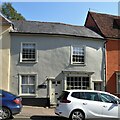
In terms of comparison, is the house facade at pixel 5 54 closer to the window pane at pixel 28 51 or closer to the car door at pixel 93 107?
the window pane at pixel 28 51

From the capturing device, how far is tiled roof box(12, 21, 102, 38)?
24.9m

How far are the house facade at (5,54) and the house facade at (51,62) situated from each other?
377mm

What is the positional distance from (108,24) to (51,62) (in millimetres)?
8510

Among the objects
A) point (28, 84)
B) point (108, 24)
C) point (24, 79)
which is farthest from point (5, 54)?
point (108, 24)

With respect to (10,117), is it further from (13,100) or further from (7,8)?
(7,8)

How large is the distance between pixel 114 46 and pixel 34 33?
7.85 metres

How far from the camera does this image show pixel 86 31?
27250mm

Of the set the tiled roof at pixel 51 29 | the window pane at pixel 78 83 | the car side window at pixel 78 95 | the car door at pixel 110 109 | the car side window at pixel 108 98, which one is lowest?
the car door at pixel 110 109

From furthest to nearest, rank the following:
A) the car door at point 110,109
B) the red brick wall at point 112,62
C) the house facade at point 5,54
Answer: the red brick wall at point 112,62 < the house facade at point 5,54 < the car door at point 110,109

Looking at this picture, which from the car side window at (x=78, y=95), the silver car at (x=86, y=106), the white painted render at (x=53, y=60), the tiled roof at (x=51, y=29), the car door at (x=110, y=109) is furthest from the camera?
the tiled roof at (x=51, y=29)

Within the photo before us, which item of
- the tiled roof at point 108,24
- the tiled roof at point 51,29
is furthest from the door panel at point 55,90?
the tiled roof at point 108,24

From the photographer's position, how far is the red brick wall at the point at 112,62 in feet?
85.8

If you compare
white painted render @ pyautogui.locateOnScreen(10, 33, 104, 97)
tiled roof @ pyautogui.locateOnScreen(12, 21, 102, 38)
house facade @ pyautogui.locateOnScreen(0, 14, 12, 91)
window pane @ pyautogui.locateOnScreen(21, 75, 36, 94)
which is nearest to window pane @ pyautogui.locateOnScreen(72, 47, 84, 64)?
→ white painted render @ pyautogui.locateOnScreen(10, 33, 104, 97)

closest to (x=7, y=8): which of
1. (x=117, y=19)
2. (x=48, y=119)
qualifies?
(x=117, y=19)
